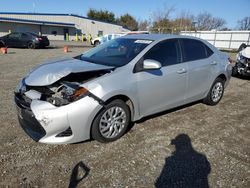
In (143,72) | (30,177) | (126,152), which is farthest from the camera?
(143,72)

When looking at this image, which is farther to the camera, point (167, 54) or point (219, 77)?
point (219, 77)

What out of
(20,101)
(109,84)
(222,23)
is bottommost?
(20,101)

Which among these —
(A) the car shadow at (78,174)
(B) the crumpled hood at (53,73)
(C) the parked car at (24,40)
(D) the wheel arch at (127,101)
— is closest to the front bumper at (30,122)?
(B) the crumpled hood at (53,73)

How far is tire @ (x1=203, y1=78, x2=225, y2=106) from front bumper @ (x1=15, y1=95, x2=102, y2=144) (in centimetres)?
307

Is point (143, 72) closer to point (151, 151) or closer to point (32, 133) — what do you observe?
point (151, 151)

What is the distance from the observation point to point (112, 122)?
3592 millimetres

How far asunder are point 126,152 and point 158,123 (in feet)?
3.99

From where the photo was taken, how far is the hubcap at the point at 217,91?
5.42 metres

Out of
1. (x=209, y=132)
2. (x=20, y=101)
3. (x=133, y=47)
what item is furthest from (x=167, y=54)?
(x=20, y=101)

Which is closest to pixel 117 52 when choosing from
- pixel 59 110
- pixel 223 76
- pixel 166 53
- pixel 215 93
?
pixel 166 53

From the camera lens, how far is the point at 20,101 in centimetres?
339

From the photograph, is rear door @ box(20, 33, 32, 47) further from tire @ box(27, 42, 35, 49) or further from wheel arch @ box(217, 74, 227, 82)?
wheel arch @ box(217, 74, 227, 82)

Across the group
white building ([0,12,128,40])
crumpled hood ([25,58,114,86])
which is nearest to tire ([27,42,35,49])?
crumpled hood ([25,58,114,86])

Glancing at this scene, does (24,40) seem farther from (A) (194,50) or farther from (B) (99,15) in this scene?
(B) (99,15)
